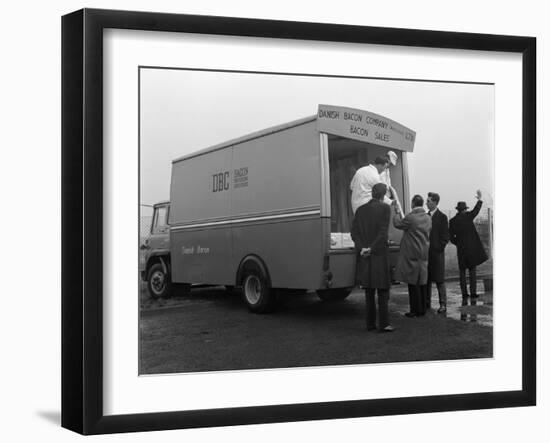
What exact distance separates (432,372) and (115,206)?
11.2ft

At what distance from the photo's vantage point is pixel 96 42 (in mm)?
6930

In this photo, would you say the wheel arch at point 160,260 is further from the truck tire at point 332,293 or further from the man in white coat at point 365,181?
the man in white coat at point 365,181

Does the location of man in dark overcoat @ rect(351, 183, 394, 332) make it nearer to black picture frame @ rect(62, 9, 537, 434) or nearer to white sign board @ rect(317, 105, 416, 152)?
white sign board @ rect(317, 105, 416, 152)

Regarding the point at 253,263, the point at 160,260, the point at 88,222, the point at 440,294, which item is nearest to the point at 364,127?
the point at 253,263

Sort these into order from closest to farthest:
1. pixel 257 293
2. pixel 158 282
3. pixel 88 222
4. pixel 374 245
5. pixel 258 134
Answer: pixel 88 222 < pixel 158 282 < pixel 258 134 < pixel 257 293 < pixel 374 245

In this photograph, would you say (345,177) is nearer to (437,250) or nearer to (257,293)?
(437,250)

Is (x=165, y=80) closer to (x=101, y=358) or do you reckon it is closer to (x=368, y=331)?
(x=101, y=358)

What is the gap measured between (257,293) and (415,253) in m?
1.63

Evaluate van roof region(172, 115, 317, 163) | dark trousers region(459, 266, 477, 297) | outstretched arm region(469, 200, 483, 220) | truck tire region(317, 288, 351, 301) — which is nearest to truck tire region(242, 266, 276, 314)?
truck tire region(317, 288, 351, 301)

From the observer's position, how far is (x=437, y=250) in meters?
8.28

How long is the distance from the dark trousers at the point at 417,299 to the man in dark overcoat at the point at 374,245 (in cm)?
24

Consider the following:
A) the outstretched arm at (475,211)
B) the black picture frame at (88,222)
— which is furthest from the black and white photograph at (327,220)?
the black picture frame at (88,222)

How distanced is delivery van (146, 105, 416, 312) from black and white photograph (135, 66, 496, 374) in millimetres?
13

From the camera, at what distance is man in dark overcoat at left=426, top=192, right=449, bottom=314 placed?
8188 mm
